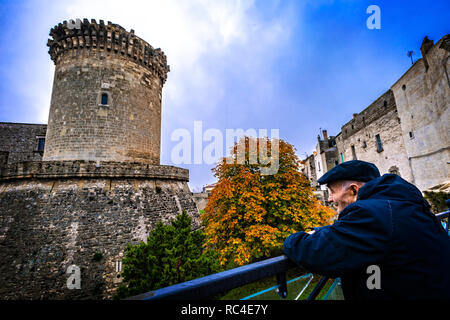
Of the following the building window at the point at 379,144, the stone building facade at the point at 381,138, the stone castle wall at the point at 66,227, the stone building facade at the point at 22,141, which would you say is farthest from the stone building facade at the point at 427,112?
the stone building facade at the point at 22,141

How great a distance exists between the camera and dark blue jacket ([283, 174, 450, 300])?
1.28 m

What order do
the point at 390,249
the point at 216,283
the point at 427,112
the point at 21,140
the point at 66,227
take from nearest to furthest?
the point at 216,283 < the point at 390,249 < the point at 66,227 < the point at 427,112 < the point at 21,140

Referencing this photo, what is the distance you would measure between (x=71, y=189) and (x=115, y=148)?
10.2 feet

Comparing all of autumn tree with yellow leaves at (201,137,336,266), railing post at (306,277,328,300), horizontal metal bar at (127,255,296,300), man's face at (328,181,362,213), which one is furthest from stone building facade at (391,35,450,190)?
horizontal metal bar at (127,255,296,300)

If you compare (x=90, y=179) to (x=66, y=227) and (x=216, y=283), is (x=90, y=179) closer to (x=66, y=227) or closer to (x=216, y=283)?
(x=66, y=227)

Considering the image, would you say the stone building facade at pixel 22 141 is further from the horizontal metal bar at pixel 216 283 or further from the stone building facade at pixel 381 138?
the stone building facade at pixel 381 138

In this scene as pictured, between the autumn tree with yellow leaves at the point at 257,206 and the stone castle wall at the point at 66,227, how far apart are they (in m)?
3.37

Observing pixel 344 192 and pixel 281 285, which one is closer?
pixel 281 285

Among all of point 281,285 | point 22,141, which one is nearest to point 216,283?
point 281,285

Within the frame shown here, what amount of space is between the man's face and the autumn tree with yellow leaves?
771cm

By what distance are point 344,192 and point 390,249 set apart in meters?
0.83

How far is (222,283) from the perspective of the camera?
3.76 ft
